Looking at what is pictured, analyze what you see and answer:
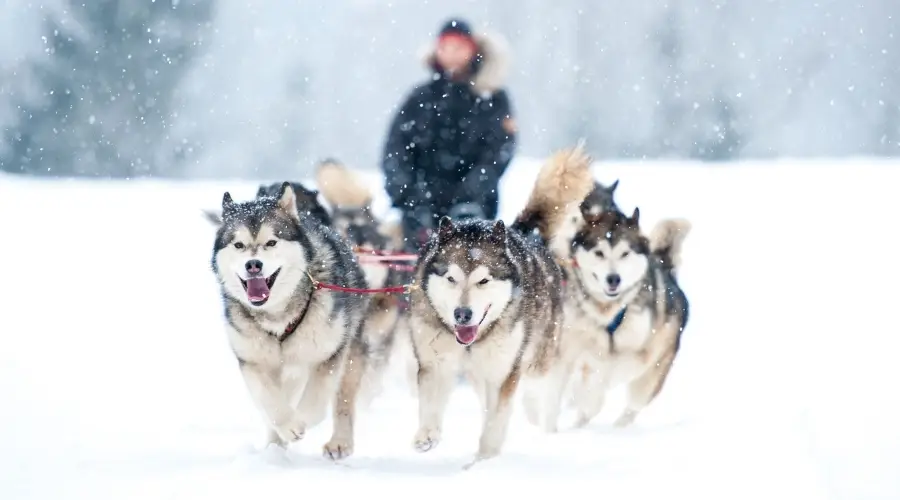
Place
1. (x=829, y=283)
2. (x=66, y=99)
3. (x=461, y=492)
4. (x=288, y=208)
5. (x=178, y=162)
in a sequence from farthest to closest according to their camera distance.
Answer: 1. (x=178, y=162)
2. (x=66, y=99)
3. (x=829, y=283)
4. (x=288, y=208)
5. (x=461, y=492)

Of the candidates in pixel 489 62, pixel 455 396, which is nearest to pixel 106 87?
pixel 455 396

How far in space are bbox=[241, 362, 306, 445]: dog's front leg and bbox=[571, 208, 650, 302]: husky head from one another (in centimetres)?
162

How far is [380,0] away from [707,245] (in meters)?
13.7

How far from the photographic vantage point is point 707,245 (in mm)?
10320

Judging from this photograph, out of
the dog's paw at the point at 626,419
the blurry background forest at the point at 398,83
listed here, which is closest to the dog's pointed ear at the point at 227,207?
the dog's paw at the point at 626,419

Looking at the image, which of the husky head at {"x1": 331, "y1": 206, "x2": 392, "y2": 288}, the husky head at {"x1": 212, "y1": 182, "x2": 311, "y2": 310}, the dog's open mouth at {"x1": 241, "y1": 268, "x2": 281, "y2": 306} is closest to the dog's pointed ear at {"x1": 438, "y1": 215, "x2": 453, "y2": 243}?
the husky head at {"x1": 212, "y1": 182, "x2": 311, "y2": 310}

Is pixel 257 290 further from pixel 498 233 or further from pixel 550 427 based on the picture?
pixel 550 427

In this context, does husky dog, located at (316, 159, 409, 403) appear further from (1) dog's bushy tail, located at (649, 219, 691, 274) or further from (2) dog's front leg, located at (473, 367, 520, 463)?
(1) dog's bushy tail, located at (649, 219, 691, 274)

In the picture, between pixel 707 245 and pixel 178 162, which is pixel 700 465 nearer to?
pixel 707 245

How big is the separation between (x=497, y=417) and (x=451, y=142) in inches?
64.3

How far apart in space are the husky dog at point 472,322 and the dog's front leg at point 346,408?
276mm

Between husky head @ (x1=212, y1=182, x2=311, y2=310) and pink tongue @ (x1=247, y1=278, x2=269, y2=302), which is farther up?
husky head @ (x1=212, y1=182, x2=311, y2=310)

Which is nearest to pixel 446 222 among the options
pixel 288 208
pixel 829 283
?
pixel 288 208

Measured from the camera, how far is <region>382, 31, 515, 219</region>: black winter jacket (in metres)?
4.61
